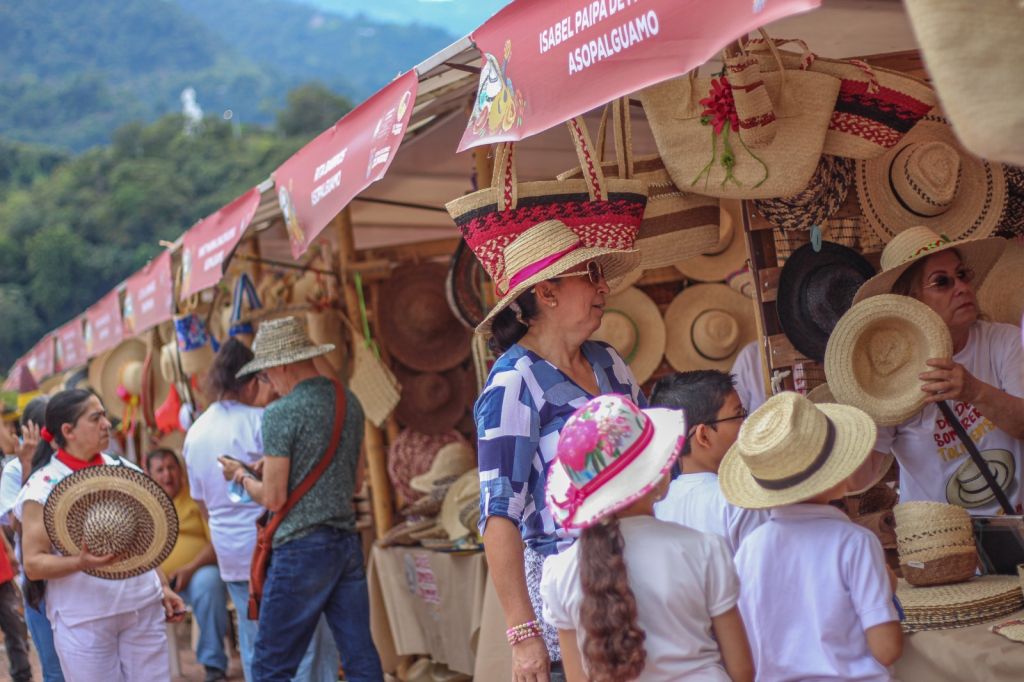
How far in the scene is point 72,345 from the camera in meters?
14.2

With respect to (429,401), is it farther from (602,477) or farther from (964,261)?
(602,477)

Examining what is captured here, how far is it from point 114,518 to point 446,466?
2380mm

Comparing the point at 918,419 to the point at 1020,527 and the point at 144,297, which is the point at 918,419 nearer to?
the point at 1020,527

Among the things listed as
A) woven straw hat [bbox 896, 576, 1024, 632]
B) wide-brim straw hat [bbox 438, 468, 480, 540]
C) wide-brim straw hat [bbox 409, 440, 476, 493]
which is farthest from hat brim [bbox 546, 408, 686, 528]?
wide-brim straw hat [bbox 409, 440, 476, 493]

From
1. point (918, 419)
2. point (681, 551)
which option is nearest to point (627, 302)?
point (918, 419)

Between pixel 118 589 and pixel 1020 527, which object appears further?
pixel 118 589

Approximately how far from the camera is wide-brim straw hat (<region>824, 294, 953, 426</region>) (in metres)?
3.35

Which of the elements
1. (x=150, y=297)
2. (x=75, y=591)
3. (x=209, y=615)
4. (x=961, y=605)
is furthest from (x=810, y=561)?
(x=150, y=297)

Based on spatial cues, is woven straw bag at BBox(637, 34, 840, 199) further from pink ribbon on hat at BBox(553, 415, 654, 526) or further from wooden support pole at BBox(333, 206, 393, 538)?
wooden support pole at BBox(333, 206, 393, 538)

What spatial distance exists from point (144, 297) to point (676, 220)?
5742 millimetres

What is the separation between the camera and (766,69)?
349cm

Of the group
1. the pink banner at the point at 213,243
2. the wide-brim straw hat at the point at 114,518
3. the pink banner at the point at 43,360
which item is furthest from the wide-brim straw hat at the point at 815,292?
the pink banner at the point at 43,360

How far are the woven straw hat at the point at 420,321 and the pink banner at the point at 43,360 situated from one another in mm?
11233

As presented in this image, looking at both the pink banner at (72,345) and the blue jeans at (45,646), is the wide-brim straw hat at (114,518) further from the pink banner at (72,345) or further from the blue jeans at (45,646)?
the pink banner at (72,345)
